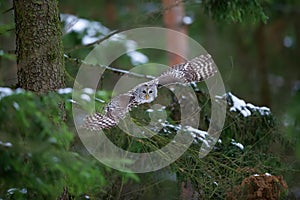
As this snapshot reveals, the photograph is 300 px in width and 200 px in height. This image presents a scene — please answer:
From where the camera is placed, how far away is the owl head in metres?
4.84

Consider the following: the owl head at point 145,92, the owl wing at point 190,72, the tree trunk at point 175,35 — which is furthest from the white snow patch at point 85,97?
the tree trunk at point 175,35

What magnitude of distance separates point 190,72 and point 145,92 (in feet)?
1.53

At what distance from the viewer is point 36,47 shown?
4.41 m

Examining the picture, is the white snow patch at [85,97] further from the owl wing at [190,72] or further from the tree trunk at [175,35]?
the tree trunk at [175,35]

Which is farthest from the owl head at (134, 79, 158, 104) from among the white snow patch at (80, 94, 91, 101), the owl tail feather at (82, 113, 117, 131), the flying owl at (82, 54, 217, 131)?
the white snow patch at (80, 94, 91, 101)

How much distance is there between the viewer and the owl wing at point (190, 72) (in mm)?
5074

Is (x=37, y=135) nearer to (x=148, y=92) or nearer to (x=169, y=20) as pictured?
(x=148, y=92)

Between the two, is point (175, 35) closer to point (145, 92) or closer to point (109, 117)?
point (145, 92)

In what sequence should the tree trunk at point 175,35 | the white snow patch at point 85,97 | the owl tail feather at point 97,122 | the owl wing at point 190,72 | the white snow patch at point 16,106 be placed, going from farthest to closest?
the tree trunk at point 175,35, the owl wing at point 190,72, the owl tail feather at point 97,122, the white snow patch at point 85,97, the white snow patch at point 16,106

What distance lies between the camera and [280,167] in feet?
17.1

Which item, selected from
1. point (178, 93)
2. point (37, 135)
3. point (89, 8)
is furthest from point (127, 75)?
point (89, 8)

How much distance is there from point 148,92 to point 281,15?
6893 millimetres

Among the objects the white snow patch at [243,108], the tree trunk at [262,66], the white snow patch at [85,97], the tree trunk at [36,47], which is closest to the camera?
the white snow patch at [85,97]

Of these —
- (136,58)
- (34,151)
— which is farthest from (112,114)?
(136,58)
